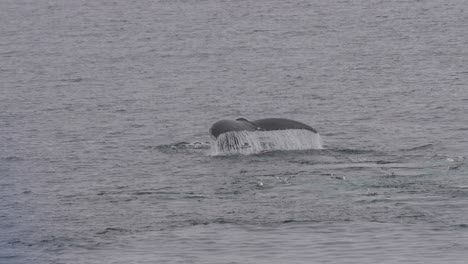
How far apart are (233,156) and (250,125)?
1604 millimetres

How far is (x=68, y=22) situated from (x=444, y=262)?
56674 mm

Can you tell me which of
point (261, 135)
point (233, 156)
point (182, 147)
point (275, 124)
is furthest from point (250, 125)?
point (182, 147)

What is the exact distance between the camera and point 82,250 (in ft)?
69.1

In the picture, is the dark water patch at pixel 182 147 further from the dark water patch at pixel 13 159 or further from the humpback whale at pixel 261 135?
the dark water patch at pixel 13 159

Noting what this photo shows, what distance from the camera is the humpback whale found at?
27.2m

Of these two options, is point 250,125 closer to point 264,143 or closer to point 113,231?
point 264,143

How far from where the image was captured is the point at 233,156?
28688 millimetres

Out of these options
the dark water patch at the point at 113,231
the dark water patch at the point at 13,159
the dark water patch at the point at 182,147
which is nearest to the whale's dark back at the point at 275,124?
the dark water patch at the point at 182,147

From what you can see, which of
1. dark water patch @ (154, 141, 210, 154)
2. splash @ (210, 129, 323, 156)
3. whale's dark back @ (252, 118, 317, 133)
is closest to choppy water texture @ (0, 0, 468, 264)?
dark water patch @ (154, 141, 210, 154)

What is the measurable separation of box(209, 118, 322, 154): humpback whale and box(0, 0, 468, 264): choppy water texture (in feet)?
1.61

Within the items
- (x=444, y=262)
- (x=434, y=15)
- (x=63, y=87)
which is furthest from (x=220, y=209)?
(x=434, y=15)

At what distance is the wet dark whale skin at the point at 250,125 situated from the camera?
26922mm

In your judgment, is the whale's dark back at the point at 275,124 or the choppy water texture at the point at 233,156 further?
the whale's dark back at the point at 275,124

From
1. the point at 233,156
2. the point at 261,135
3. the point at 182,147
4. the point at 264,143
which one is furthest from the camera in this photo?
the point at 182,147
